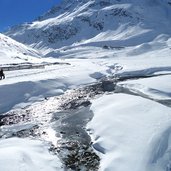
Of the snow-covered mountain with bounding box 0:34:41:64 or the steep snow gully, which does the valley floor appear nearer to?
the steep snow gully

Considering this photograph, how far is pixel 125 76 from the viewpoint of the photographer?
2169 inches

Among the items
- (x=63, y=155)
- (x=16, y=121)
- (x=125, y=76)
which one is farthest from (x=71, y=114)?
(x=125, y=76)

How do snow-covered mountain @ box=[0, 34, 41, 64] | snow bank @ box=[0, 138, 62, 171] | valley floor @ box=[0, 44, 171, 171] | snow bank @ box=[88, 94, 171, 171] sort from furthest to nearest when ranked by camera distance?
snow-covered mountain @ box=[0, 34, 41, 64], valley floor @ box=[0, 44, 171, 171], snow bank @ box=[88, 94, 171, 171], snow bank @ box=[0, 138, 62, 171]

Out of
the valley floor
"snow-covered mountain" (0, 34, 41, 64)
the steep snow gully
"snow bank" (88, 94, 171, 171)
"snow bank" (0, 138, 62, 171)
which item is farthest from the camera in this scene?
"snow-covered mountain" (0, 34, 41, 64)

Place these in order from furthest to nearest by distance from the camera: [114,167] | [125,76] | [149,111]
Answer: [125,76]
[149,111]
[114,167]

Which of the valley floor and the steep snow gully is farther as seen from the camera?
the steep snow gully

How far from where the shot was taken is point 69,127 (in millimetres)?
27344

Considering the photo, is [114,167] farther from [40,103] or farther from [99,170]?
[40,103]

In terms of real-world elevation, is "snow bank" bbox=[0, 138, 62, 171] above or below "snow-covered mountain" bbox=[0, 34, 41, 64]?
below

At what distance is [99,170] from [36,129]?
8.96 meters

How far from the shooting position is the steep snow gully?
20672 mm

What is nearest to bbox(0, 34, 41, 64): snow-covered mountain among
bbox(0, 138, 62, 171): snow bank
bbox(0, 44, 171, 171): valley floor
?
bbox(0, 44, 171, 171): valley floor

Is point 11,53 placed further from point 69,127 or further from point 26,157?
point 26,157

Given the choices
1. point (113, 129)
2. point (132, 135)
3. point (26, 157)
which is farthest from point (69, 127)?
point (26, 157)
